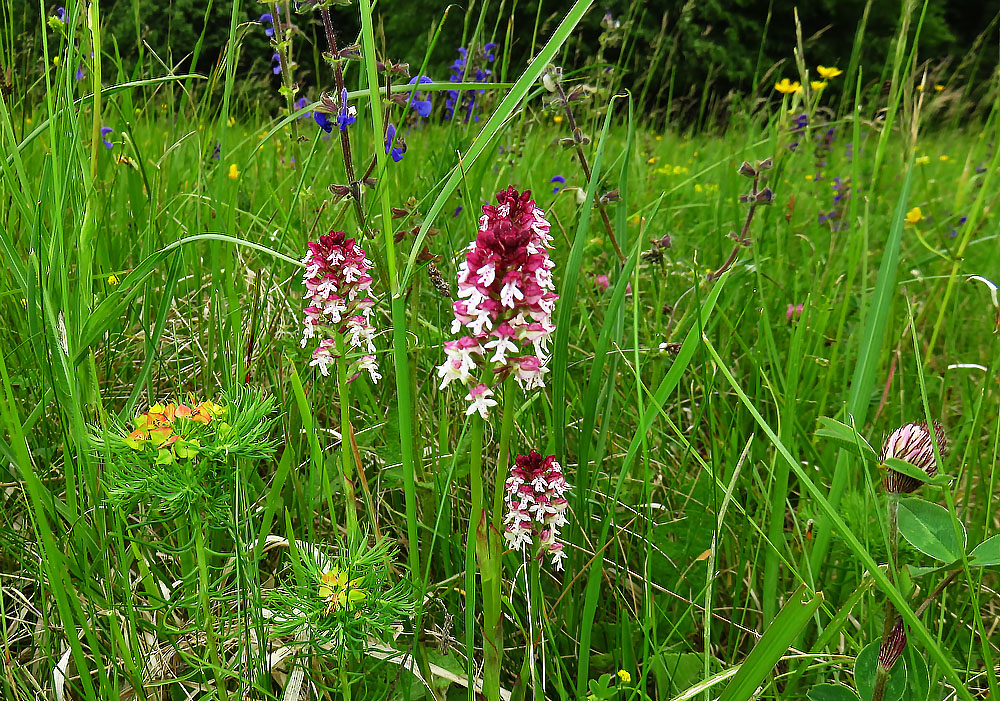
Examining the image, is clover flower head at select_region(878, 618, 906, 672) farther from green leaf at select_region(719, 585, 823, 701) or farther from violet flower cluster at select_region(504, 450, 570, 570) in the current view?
violet flower cluster at select_region(504, 450, 570, 570)

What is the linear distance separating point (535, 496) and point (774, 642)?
0.41 m

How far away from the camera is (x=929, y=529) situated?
2.88 ft

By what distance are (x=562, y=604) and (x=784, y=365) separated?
96 cm

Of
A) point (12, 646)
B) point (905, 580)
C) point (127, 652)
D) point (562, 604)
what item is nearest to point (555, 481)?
point (562, 604)

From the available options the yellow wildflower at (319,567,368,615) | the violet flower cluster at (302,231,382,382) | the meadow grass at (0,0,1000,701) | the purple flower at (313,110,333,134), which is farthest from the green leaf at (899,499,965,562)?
the purple flower at (313,110,333,134)

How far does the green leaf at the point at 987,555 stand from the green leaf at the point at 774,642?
22cm

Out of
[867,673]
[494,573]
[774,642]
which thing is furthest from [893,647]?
[494,573]

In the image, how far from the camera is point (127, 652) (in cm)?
87

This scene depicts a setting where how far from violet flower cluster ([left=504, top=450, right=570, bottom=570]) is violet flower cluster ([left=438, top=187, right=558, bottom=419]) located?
21cm

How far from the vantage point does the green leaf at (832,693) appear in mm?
891

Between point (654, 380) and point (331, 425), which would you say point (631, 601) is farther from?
point (331, 425)

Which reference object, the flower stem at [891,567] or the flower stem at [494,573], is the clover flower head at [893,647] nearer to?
the flower stem at [891,567]

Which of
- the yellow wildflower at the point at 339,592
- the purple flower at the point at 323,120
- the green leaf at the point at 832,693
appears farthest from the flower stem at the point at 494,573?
the purple flower at the point at 323,120

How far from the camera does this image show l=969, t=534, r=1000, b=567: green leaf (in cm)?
79
